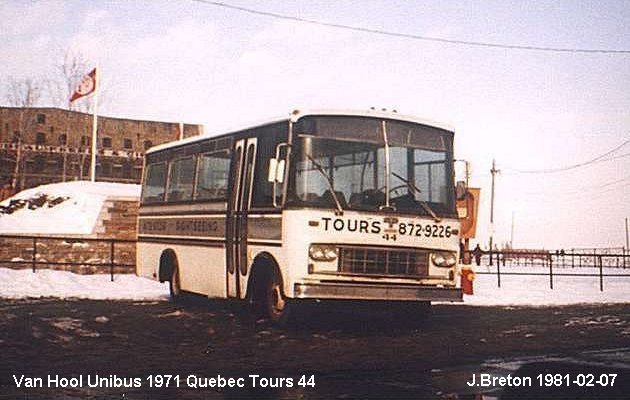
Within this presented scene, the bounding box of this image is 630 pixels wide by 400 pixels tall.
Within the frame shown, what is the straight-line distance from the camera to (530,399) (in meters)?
5.71

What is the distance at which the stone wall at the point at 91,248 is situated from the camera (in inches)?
974

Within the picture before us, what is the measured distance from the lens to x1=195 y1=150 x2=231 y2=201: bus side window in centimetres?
1320

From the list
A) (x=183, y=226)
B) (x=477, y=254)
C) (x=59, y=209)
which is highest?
(x=59, y=209)

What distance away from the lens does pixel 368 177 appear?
1113 centimetres

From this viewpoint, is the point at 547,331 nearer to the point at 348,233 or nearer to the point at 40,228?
the point at 348,233

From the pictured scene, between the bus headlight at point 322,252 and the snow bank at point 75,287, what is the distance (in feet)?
25.6

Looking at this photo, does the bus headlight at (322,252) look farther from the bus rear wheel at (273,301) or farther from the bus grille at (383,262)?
the bus rear wheel at (273,301)

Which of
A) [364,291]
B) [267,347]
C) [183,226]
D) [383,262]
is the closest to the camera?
[267,347]

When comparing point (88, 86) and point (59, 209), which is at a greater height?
point (88, 86)

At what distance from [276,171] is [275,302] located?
6.64 ft

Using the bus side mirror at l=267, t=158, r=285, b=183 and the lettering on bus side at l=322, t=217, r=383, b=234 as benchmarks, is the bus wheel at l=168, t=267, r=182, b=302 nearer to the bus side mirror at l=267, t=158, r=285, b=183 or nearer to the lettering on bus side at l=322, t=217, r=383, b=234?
the bus side mirror at l=267, t=158, r=285, b=183

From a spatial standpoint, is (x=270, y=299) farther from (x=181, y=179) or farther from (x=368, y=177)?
(x=181, y=179)

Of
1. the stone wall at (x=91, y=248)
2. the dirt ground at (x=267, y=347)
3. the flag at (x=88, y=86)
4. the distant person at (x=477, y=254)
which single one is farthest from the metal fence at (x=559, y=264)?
the flag at (x=88, y=86)

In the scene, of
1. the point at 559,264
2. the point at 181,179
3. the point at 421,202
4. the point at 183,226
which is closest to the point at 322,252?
the point at 421,202
